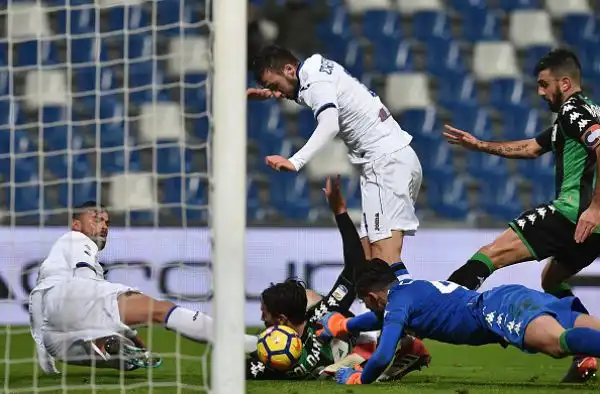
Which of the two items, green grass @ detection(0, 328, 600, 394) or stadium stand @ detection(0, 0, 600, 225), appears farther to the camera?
stadium stand @ detection(0, 0, 600, 225)

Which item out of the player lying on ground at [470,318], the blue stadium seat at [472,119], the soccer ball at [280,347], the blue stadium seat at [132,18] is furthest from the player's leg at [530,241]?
the blue stadium seat at [132,18]

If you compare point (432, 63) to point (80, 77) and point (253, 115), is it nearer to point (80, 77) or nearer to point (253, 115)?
point (253, 115)

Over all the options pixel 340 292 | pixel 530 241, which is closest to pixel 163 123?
pixel 340 292

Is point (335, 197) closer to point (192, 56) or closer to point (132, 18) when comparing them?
point (192, 56)

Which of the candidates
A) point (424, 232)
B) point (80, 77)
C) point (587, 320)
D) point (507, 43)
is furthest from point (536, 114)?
point (587, 320)

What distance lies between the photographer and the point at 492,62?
31.5 feet

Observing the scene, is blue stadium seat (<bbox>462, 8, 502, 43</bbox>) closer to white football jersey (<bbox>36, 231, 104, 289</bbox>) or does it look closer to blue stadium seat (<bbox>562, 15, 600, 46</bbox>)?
blue stadium seat (<bbox>562, 15, 600, 46</bbox>)

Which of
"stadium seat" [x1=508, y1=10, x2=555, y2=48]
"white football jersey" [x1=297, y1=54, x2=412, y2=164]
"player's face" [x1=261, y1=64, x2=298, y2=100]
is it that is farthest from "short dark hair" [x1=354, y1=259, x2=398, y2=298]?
"stadium seat" [x1=508, y1=10, x2=555, y2=48]

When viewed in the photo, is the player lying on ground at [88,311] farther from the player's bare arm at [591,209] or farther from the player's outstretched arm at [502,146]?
the player's bare arm at [591,209]

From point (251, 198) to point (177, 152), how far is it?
0.77 m

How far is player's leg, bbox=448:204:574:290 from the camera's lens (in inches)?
198

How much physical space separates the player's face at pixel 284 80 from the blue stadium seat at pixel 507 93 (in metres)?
4.50

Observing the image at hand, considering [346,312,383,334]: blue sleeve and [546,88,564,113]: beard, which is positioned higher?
[546,88,564,113]: beard

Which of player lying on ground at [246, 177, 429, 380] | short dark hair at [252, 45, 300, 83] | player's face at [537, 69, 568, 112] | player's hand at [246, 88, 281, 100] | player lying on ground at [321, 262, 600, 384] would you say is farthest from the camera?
player's hand at [246, 88, 281, 100]
